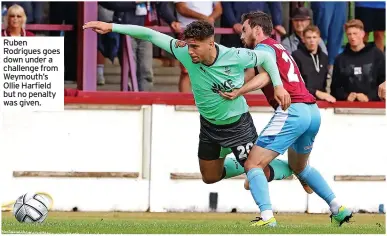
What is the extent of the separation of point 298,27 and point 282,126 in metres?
5.63

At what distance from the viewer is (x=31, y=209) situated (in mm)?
14742

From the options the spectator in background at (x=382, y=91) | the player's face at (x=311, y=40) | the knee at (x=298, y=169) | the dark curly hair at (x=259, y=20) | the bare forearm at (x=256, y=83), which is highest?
the dark curly hair at (x=259, y=20)

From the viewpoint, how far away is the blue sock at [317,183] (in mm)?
14789

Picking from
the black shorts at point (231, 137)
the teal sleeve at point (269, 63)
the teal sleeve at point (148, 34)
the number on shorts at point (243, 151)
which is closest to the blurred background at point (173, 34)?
the black shorts at point (231, 137)

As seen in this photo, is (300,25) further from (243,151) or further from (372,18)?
(243,151)

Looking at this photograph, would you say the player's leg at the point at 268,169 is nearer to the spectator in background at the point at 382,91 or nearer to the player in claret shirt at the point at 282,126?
the player in claret shirt at the point at 282,126

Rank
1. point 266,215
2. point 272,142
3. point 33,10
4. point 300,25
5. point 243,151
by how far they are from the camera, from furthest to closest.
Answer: point 33,10
point 300,25
point 243,151
point 272,142
point 266,215

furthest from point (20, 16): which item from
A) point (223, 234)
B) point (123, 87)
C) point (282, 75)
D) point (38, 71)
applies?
point (223, 234)

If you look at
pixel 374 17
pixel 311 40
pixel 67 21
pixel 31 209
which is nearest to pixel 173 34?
pixel 67 21

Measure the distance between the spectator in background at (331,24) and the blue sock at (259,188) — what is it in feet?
23.0

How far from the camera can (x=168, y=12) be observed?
65.3 feet

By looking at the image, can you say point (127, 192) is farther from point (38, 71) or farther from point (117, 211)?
point (38, 71)

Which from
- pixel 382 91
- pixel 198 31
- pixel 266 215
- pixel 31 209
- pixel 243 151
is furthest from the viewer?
pixel 382 91

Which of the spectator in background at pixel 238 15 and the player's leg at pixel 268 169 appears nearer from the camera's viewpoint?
the player's leg at pixel 268 169
